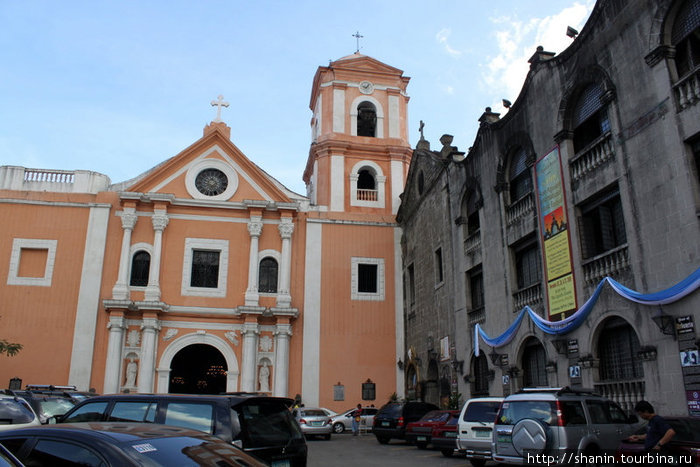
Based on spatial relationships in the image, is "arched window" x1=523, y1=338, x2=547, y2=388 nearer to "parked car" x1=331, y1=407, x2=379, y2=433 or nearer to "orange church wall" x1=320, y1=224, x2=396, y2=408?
"parked car" x1=331, y1=407, x2=379, y2=433

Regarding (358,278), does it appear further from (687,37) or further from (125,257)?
(687,37)

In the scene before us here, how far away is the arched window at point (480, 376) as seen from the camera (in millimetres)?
18391

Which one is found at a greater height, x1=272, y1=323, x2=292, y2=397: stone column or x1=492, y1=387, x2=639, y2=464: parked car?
x1=272, y1=323, x2=292, y2=397: stone column

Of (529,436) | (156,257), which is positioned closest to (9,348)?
(156,257)

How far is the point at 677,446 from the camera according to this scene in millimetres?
7836

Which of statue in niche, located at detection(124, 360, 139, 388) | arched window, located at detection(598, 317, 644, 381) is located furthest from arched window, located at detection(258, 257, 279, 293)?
arched window, located at detection(598, 317, 644, 381)

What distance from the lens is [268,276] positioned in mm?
27922

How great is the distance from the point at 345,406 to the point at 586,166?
55.6 feet

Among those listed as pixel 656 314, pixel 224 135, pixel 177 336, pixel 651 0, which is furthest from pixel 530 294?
pixel 224 135

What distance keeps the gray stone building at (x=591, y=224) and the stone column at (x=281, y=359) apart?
7.92 meters

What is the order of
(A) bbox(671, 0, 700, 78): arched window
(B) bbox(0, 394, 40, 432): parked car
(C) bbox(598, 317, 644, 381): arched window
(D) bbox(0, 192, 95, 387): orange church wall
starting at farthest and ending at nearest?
(D) bbox(0, 192, 95, 387): orange church wall, (C) bbox(598, 317, 644, 381): arched window, (A) bbox(671, 0, 700, 78): arched window, (B) bbox(0, 394, 40, 432): parked car

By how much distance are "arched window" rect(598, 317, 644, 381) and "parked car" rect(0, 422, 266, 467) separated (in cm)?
949

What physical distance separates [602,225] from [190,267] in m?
19.0

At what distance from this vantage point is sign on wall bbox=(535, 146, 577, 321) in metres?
14.0
